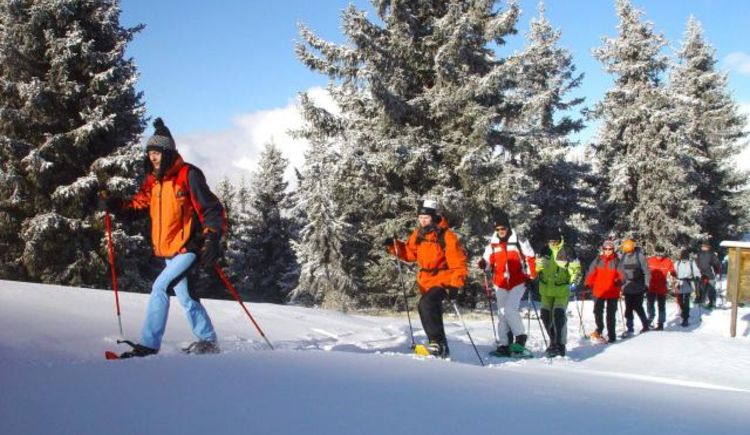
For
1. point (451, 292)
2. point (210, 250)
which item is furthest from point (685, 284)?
point (210, 250)

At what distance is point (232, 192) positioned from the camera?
46.2 meters

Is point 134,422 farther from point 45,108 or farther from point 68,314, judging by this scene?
point 45,108

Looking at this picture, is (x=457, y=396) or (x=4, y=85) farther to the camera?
(x=4, y=85)

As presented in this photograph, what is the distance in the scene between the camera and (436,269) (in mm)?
6680

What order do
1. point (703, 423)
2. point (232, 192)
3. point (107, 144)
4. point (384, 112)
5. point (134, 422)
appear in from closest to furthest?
1. point (134, 422)
2. point (703, 423)
3. point (384, 112)
4. point (107, 144)
5. point (232, 192)

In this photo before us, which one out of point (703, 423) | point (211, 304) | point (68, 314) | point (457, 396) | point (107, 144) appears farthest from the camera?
point (107, 144)

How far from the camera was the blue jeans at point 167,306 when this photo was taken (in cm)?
466

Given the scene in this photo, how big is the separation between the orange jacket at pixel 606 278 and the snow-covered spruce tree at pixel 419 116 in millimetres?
6106

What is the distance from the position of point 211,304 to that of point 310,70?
11.4 metres

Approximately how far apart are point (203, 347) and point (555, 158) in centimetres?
2397

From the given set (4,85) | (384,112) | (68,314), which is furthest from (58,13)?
(68,314)

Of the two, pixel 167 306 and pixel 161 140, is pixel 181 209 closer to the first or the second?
pixel 161 140

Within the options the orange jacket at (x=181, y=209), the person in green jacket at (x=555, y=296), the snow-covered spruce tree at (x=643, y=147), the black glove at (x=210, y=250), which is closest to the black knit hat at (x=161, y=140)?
the orange jacket at (x=181, y=209)

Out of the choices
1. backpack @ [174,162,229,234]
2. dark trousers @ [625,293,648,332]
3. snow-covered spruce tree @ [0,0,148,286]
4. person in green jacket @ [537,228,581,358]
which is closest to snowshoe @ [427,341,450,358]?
person in green jacket @ [537,228,581,358]
